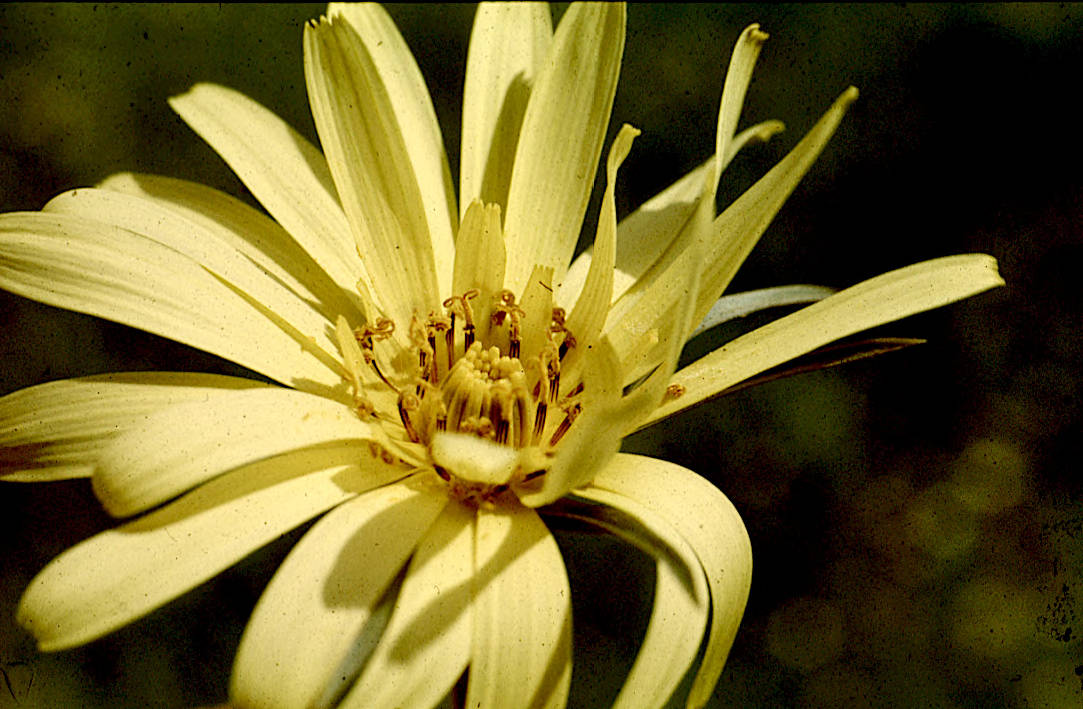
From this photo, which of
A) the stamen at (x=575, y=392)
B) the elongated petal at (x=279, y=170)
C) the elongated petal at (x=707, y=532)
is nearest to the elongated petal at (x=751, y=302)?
the stamen at (x=575, y=392)

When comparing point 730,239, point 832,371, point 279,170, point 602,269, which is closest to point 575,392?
point 602,269

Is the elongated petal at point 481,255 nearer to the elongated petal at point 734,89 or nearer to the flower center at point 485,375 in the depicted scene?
the flower center at point 485,375

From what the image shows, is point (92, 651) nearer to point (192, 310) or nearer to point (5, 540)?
point (5, 540)

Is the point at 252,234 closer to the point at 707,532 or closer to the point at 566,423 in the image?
the point at 566,423

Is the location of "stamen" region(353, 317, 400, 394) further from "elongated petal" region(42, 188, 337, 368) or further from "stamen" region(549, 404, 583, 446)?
"stamen" region(549, 404, 583, 446)

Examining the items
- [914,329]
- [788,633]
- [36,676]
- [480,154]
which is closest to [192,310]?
[480,154]

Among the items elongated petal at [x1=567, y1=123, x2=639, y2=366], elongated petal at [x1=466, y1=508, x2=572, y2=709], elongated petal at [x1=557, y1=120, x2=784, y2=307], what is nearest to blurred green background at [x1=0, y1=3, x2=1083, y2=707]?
elongated petal at [x1=557, y1=120, x2=784, y2=307]
